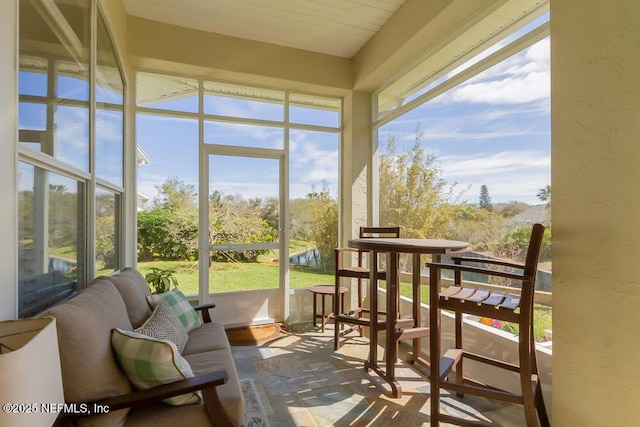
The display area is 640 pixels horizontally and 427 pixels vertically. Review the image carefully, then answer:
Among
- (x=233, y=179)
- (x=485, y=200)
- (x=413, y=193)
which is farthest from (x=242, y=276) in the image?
(x=485, y=200)

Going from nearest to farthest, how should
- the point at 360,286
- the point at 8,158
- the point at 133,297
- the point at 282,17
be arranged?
the point at 8,158
the point at 133,297
the point at 282,17
the point at 360,286

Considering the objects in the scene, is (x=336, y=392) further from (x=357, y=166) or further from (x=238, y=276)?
(x=357, y=166)

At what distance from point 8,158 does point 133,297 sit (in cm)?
117

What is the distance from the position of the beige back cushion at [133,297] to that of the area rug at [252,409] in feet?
3.05

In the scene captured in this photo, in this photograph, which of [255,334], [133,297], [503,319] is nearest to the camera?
[503,319]

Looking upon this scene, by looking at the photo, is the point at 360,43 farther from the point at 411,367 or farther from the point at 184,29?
the point at 411,367

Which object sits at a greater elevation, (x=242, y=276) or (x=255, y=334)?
(x=242, y=276)

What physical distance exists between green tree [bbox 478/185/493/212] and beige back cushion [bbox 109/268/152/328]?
109 inches

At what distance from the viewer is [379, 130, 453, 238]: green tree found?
3.10 meters

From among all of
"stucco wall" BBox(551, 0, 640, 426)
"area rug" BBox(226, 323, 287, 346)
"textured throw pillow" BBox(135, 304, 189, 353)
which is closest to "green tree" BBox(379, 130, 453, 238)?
"stucco wall" BBox(551, 0, 640, 426)

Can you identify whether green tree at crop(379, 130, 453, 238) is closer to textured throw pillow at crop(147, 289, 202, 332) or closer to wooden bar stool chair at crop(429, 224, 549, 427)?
wooden bar stool chair at crop(429, 224, 549, 427)

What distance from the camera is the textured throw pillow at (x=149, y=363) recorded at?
1332 mm

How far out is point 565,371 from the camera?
5.33 ft

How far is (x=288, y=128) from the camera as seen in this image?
4.03 m
